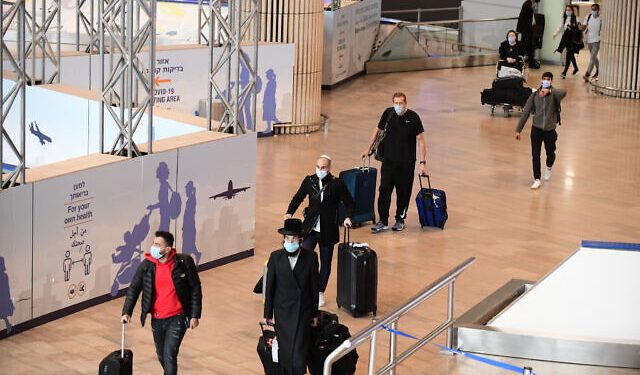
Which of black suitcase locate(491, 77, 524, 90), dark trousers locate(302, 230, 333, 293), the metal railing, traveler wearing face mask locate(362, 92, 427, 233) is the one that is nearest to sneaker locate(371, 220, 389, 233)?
traveler wearing face mask locate(362, 92, 427, 233)

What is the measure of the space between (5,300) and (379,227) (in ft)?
17.7

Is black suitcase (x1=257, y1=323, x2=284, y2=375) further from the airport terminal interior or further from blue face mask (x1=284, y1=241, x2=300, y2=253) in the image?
the airport terminal interior

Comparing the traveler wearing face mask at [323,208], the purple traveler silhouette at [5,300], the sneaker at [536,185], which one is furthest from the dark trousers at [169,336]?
the sneaker at [536,185]

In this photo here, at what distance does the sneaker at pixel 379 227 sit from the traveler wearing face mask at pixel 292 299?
543 centimetres

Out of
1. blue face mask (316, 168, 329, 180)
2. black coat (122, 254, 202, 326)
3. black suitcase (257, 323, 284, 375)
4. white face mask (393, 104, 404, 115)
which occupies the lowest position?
black suitcase (257, 323, 284, 375)

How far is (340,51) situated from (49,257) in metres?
15.5

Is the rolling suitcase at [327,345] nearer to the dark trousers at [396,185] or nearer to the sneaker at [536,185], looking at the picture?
the dark trousers at [396,185]

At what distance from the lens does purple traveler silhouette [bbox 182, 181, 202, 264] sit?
44.4 ft

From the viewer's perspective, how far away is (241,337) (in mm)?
11852

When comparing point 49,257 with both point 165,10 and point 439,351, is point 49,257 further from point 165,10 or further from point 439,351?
point 165,10

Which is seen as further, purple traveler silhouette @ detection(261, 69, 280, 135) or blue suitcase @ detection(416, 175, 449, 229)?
purple traveler silhouette @ detection(261, 69, 280, 135)

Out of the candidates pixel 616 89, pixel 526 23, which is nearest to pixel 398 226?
pixel 616 89

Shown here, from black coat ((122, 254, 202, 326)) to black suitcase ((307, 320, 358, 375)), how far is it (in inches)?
38.5

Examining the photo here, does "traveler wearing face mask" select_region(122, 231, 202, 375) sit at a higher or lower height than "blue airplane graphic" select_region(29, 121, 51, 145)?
lower
